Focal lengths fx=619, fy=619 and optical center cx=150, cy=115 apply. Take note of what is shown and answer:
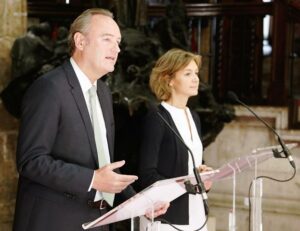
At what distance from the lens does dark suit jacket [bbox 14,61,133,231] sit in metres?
2.04

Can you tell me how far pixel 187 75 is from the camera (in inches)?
117

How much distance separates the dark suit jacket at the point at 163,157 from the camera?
283 centimetres

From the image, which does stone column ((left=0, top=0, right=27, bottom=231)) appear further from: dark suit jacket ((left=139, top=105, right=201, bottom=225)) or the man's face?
the man's face

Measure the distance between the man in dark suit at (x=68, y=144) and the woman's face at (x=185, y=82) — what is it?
2.43 ft

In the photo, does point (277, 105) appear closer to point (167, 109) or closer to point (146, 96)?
point (146, 96)

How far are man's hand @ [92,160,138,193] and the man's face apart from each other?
389 mm

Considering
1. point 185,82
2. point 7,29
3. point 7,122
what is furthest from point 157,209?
point 7,29

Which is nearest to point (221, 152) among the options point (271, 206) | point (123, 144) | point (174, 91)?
point (271, 206)

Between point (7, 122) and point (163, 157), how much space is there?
1.47m

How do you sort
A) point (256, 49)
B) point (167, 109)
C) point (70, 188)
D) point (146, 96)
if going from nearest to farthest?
point (70, 188), point (167, 109), point (146, 96), point (256, 49)

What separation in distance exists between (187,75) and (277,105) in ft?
7.53

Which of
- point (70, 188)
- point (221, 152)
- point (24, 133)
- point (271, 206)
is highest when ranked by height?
point (24, 133)

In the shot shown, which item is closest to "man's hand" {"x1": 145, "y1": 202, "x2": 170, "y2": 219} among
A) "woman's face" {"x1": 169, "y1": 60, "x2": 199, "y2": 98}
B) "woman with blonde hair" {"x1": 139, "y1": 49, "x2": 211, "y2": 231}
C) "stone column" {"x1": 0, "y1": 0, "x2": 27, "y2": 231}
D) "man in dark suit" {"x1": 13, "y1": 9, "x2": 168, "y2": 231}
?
"man in dark suit" {"x1": 13, "y1": 9, "x2": 168, "y2": 231}

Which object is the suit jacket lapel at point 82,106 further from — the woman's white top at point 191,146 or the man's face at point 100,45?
the woman's white top at point 191,146
